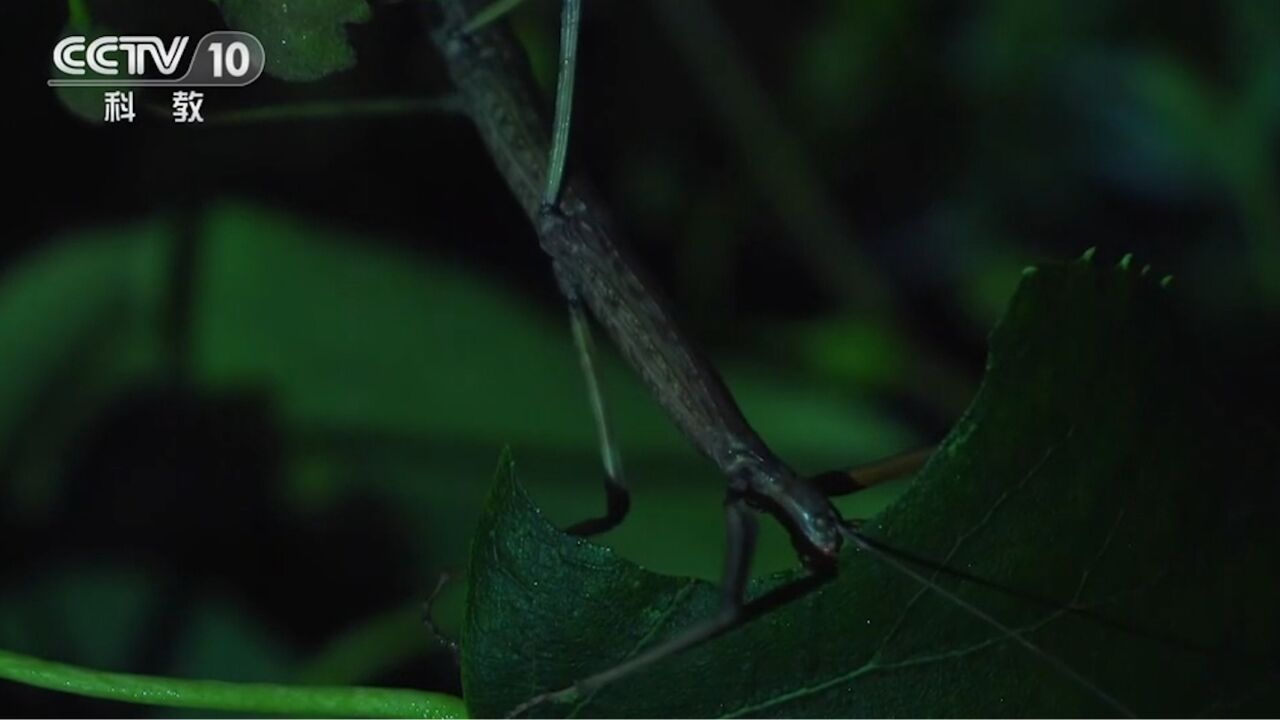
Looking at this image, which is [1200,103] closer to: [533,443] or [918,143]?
[918,143]

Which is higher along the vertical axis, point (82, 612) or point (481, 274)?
point (481, 274)

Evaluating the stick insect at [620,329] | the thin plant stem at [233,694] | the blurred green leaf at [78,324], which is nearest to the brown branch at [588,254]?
the stick insect at [620,329]

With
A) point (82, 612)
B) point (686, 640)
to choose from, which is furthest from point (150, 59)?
point (82, 612)

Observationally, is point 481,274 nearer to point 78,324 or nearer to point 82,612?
point 78,324

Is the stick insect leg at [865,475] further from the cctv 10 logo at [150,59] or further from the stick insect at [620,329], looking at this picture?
the cctv 10 logo at [150,59]

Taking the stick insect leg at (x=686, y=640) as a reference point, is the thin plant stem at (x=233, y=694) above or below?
below

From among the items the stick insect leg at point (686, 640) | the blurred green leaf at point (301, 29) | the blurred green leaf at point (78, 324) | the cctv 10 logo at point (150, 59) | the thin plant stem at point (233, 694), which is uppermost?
the blurred green leaf at point (301, 29)
